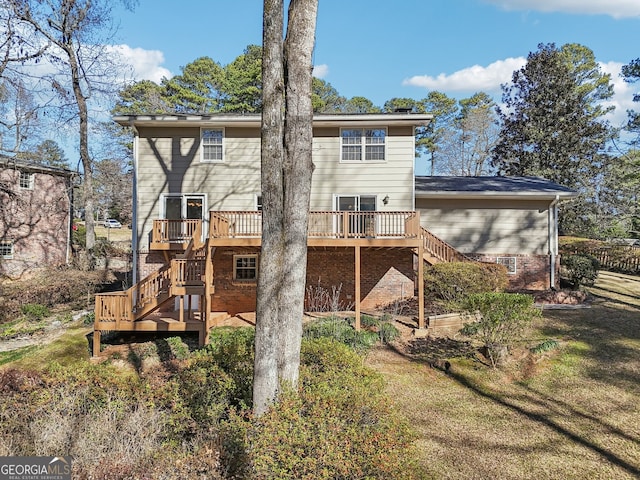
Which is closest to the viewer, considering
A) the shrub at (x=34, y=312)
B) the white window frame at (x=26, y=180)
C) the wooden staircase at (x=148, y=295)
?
the wooden staircase at (x=148, y=295)

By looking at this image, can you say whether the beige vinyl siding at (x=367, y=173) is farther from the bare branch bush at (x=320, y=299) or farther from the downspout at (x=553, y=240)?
the downspout at (x=553, y=240)

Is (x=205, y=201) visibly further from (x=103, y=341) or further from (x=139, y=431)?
(x=139, y=431)

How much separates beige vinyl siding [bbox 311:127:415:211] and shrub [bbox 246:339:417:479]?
10.1 m

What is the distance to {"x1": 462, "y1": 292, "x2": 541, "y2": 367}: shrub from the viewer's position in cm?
793

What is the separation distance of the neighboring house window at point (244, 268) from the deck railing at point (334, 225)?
1701mm

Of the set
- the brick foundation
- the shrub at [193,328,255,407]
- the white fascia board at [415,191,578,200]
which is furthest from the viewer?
the white fascia board at [415,191,578,200]

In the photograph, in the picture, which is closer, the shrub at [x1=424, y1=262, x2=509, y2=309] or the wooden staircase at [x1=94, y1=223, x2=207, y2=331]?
the wooden staircase at [x1=94, y1=223, x2=207, y2=331]

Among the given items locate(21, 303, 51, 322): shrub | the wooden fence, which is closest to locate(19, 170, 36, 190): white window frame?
locate(21, 303, 51, 322): shrub

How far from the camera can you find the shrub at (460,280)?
11.3m

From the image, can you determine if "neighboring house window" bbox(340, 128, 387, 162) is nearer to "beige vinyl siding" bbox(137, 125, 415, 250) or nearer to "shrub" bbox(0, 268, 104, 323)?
"beige vinyl siding" bbox(137, 125, 415, 250)

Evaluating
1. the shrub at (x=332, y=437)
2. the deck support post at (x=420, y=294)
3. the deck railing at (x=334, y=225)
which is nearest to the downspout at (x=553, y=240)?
the deck railing at (x=334, y=225)

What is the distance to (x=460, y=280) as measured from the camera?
37.2ft

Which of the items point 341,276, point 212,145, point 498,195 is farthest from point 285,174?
point 498,195

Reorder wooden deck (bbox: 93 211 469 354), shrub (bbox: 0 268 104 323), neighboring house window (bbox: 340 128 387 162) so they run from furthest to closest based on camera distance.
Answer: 1. shrub (bbox: 0 268 104 323)
2. neighboring house window (bbox: 340 128 387 162)
3. wooden deck (bbox: 93 211 469 354)
